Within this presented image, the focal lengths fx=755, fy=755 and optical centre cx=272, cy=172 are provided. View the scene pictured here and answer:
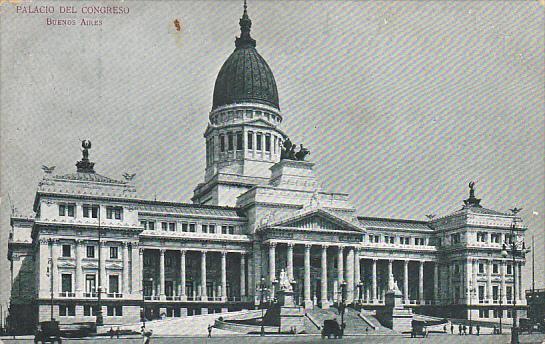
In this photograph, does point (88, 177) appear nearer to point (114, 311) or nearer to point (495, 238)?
point (114, 311)

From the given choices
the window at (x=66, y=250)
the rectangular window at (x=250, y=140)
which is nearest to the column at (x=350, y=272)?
the rectangular window at (x=250, y=140)

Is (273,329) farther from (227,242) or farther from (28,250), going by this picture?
(28,250)

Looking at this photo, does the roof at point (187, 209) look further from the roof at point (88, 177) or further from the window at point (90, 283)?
the window at point (90, 283)

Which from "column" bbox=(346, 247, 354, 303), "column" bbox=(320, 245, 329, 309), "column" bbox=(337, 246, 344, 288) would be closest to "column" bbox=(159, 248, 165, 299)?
"column" bbox=(320, 245, 329, 309)

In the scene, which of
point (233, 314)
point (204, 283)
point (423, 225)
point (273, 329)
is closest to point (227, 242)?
point (204, 283)

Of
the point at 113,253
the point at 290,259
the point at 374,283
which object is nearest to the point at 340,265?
the point at 290,259

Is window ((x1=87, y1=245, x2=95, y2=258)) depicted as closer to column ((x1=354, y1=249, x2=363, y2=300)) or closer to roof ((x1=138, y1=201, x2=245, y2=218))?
roof ((x1=138, y1=201, x2=245, y2=218))
